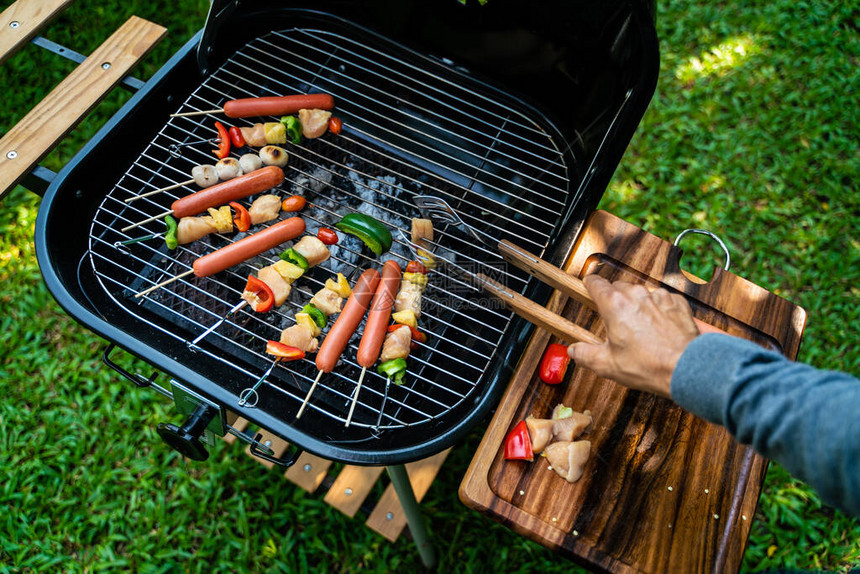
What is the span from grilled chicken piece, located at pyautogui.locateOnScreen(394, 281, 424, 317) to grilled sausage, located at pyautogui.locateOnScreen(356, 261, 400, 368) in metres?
0.03

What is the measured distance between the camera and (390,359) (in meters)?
2.55

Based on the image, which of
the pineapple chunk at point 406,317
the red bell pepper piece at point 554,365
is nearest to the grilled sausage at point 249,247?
the pineapple chunk at point 406,317

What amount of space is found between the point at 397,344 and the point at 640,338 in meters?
1.07

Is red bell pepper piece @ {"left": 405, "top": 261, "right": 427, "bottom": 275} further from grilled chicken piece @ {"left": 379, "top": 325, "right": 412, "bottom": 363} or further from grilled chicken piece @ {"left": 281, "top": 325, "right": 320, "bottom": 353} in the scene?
grilled chicken piece @ {"left": 281, "top": 325, "right": 320, "bottom": 353}

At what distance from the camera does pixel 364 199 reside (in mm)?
3010

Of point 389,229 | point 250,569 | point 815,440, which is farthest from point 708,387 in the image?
point 250,569

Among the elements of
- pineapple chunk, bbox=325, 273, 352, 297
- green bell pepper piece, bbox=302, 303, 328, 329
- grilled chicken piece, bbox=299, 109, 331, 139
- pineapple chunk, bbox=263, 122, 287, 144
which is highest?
grilled chicken piece, bbox=299, 109, 331, 139

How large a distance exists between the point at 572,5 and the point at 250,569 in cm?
347

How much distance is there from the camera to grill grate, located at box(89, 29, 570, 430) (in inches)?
103

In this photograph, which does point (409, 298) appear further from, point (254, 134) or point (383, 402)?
point (254, 134)

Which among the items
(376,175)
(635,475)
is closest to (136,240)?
(376,175)

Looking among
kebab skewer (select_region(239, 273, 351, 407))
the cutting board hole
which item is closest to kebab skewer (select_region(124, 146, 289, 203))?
kebab skewer (select_region(239, 273, 351, 407))

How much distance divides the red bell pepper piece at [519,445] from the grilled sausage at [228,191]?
164 centimetres

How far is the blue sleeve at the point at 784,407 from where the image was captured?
55.8 inches
